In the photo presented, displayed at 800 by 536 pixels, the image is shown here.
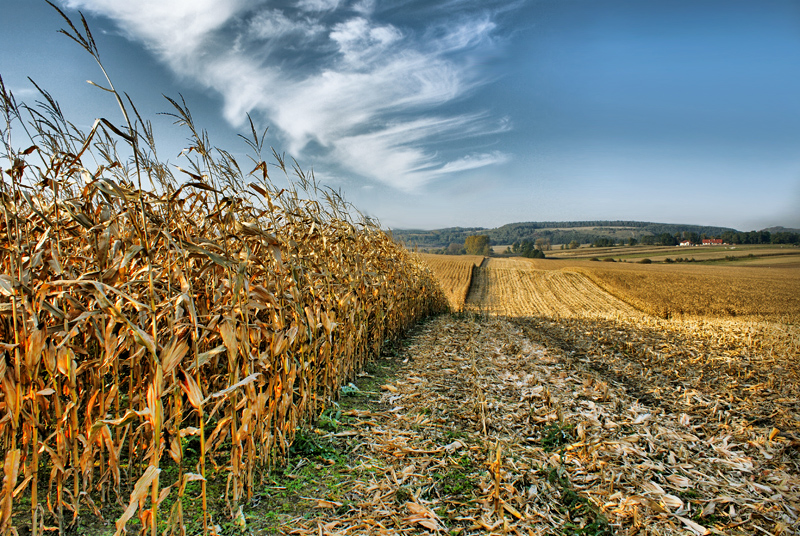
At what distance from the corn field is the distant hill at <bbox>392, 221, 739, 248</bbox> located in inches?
3913

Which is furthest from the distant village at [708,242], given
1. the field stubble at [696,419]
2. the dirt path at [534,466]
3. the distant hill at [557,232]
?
the dirt path at [534,466]

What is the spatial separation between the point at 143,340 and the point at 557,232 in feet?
456

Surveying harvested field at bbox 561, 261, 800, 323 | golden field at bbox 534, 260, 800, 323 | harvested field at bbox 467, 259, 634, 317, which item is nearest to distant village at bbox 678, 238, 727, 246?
Result: golden field at bbox 534, 260, 800, 323

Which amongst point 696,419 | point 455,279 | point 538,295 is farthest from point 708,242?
point 696,419

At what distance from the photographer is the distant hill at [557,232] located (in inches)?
4278

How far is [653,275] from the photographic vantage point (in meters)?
30.4

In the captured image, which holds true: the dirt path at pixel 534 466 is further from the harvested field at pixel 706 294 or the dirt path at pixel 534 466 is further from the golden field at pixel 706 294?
the golden field at pixel 706 294

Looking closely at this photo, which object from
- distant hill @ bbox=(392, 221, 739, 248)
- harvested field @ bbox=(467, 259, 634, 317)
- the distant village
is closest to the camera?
harvested field @ bbox=(467, 259, 634, 317)

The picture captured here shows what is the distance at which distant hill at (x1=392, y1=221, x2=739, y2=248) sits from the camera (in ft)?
357

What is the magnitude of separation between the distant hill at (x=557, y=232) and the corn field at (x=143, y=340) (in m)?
99.4

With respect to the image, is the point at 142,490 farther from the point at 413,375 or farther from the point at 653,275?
the point at 653,275

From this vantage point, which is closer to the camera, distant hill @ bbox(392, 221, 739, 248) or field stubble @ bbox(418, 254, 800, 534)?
field stubble @ bbox(418, 254, 800, 534)

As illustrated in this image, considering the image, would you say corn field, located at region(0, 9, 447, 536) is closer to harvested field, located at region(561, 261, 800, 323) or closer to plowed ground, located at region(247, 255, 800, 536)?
plowed ground, located at region(247, 255, 800, 536)

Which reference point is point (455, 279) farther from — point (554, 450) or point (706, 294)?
point (554, 450)
